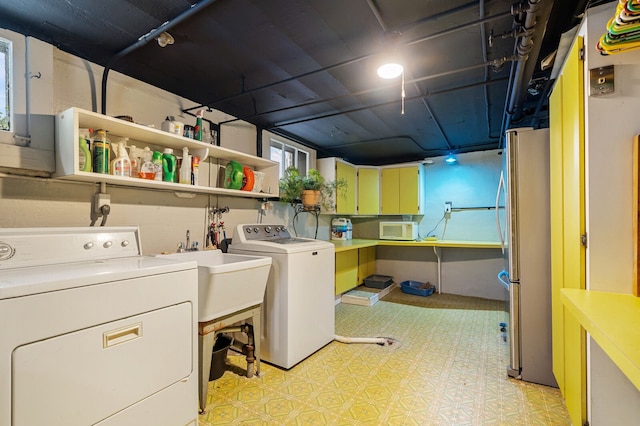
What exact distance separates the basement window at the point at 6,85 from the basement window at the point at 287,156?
2.23m

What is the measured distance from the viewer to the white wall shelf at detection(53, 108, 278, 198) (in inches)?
61.8

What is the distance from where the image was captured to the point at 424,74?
2.28 meters

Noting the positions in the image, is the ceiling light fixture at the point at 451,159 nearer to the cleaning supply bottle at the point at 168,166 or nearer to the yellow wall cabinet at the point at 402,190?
the yellow wall cabinet at the point at 402,190

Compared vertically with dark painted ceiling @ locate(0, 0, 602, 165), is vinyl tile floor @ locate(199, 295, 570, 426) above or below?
below

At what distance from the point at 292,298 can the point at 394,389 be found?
97 cm

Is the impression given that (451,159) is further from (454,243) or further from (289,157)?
(289,157)

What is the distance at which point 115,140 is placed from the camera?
1967 mm

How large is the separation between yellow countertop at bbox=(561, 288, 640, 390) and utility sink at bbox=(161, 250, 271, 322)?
1.68m

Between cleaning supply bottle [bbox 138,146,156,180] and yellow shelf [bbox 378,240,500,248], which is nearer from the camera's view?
cleaning supply bottle [bbox 138,146,156,180]

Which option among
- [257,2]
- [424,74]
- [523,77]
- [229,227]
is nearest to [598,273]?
[523,77]

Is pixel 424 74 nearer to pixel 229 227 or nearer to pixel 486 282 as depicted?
pixel 229 227

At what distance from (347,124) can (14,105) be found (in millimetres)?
2712

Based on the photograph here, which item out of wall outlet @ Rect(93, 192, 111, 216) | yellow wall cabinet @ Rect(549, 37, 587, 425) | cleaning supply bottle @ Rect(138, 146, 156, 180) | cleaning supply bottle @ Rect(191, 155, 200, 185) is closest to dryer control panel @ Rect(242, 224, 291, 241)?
cleaning supply bottle @ Rect(191, 155, 200, 185)

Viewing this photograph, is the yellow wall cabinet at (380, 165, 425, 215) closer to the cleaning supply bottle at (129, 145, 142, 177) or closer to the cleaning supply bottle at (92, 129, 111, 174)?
the cleaning supply bottle at (129, 145, 142, 177)
